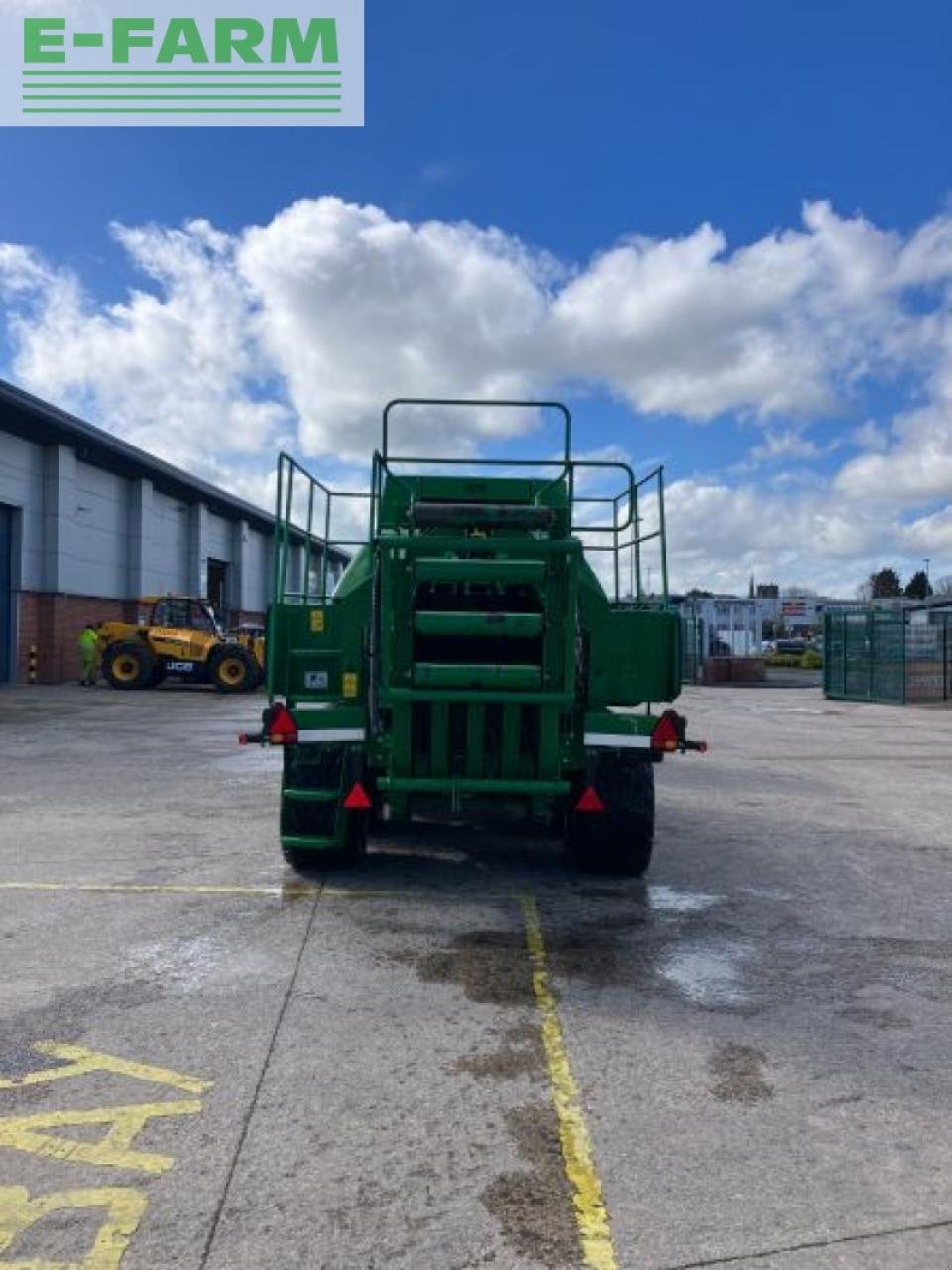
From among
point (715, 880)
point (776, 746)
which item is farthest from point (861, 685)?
point (715, 880)

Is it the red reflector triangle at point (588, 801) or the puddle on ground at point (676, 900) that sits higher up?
the red reflector triangle at point (588, 801)

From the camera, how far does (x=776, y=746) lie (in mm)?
16672

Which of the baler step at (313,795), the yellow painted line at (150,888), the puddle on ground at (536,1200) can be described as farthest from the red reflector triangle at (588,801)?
the puddle on ground at (536,1200)

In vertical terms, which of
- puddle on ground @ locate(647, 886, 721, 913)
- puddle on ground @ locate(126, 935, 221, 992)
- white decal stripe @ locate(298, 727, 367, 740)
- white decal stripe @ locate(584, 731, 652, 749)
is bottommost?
puddle on ground @ locate(647, 886, 721, 913)

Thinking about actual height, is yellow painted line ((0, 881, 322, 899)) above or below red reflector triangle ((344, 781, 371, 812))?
below

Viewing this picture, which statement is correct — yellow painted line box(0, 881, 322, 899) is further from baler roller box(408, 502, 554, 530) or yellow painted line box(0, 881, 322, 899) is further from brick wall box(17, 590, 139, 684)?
brick wall box(17, 590, 139, 684)

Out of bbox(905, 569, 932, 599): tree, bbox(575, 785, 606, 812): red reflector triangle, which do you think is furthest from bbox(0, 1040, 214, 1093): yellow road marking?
bbox(905, 569, 932, 599): tree

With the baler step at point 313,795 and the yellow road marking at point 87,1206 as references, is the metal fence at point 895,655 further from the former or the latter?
the yellow road marking at point 87,1206

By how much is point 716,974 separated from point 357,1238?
110 inches

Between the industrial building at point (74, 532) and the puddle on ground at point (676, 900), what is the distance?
18250mm

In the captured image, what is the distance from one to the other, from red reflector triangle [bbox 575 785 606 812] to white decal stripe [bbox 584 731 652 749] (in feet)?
0.98

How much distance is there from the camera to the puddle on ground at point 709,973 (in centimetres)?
491

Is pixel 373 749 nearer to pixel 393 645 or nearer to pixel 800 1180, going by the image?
pixel 393 645

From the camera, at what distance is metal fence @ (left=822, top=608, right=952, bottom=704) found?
27.0 m
